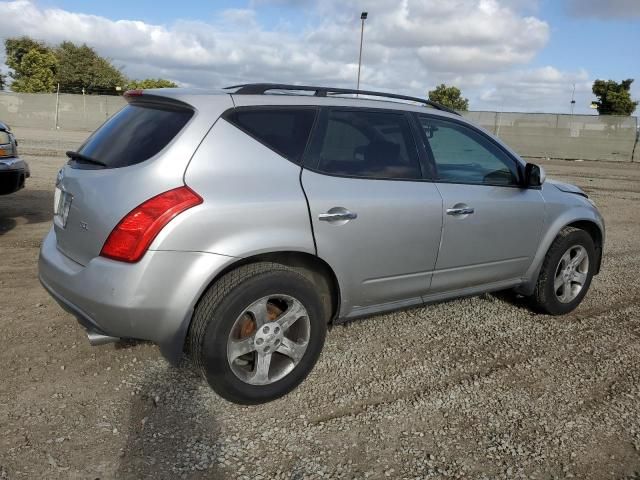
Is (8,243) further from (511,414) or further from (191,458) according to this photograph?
(511,414)

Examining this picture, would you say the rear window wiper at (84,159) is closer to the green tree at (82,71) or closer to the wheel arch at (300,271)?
the wheel arch at (300,271)

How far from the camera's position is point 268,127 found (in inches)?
125

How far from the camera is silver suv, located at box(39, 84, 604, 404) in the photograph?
2.79 metres

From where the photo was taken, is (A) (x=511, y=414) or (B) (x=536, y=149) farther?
(B) (x=536, y=149)

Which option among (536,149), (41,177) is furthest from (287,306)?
(536,149)

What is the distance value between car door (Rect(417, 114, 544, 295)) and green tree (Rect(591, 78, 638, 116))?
5129 cm

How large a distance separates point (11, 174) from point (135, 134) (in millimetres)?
3685

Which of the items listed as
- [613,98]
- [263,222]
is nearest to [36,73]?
[613,98]

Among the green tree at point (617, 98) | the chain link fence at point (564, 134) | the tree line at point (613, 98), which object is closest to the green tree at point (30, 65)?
the chain link fence at point (564, 134)

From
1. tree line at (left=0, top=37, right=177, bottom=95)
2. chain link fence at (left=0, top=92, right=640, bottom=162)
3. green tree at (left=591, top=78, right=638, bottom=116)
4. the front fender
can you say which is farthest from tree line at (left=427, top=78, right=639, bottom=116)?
the front fender

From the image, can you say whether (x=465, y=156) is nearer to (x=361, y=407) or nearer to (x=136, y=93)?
(x=361, y=407)

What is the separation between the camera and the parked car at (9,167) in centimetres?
598

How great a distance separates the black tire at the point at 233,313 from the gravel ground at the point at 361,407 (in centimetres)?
13

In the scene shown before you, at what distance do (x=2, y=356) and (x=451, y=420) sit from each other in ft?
9.08
